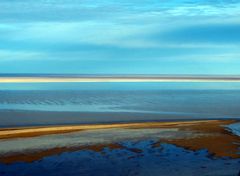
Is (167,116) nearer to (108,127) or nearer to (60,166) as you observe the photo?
(108,127)

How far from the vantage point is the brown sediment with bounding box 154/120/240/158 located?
14648 millimetres

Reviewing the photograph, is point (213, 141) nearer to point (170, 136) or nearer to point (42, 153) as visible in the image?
point (170, 136)

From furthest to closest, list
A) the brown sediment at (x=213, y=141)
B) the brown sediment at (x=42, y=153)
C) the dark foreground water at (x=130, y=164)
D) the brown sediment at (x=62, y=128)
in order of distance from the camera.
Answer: the brown sediment at (x=62, y=128) → the brown sediment at (x=213, y=141) → the brown sediment at (x=42, y=153) → the dark foreground water at (x=130, y=164)

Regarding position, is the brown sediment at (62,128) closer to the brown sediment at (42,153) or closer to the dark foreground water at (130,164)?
the brown sediment at (42,153)

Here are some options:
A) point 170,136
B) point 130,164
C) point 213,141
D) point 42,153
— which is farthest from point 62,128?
point 130,164

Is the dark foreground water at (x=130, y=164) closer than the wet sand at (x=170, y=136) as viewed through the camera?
Yes

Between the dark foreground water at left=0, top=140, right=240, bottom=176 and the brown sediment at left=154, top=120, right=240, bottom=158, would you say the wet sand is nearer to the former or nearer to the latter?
the brown sediment at left=154, top=120, right=240, bottom=158

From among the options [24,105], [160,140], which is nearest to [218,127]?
[160,140]

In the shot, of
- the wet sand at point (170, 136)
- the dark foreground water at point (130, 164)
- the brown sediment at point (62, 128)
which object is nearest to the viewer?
the dark foreground water at point (130, 164)

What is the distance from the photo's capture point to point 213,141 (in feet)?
54.1

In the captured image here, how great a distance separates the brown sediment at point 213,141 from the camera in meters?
14.6

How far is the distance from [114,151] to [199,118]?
10.8m

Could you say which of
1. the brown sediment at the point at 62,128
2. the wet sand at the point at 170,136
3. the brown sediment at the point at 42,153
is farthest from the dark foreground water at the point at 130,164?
the brown sediment at the point at 62,128

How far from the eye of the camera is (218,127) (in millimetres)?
20266
